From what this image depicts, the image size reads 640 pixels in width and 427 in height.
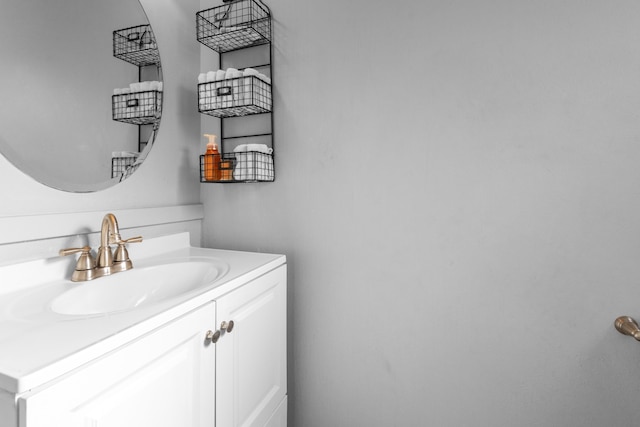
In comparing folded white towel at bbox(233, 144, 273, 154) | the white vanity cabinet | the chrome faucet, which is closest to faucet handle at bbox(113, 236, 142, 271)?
the chrome faucet

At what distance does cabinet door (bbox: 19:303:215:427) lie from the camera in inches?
20.3

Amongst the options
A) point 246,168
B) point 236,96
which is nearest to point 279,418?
point 246,168

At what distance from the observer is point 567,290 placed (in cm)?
103

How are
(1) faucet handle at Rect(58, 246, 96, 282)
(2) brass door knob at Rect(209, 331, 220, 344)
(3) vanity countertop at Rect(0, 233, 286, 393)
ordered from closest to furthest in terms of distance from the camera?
(3) vanity countertop at Rect(0, 233, 286, 393) → (2) brass door knob at Rect(209, 331, 220, 344) → (1) faucet handle at Rect(58, 246, 96, 282)

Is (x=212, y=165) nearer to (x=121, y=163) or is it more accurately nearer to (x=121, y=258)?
(x=121, y=163)

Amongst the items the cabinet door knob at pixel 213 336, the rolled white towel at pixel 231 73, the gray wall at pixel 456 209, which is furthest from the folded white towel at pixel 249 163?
the cabinet door knob at pixel 213 336

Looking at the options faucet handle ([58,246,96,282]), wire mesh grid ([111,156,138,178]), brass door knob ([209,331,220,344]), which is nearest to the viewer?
brass door knob ([209,331,220,344])

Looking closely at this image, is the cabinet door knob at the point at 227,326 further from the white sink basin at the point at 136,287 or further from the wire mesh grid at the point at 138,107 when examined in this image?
the wire mesh grid at the point at 138,107

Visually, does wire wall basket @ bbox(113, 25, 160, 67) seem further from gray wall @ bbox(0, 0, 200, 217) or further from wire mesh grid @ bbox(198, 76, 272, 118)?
wire mesh grid @ bbox(198, 76, 272, 118)

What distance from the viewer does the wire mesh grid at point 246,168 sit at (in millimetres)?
1252

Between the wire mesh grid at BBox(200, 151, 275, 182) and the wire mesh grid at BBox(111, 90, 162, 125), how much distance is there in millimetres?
237

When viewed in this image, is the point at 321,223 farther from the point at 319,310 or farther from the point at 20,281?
the point at 20,281

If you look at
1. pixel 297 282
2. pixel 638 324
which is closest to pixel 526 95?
pixel 638 324

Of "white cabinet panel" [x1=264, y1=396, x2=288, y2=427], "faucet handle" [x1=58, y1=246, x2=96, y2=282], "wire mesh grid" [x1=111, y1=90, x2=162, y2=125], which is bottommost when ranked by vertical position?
"white cabinet panel" [x1=264, y1=396, x2=288, y2=427]
